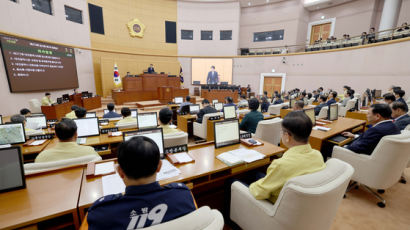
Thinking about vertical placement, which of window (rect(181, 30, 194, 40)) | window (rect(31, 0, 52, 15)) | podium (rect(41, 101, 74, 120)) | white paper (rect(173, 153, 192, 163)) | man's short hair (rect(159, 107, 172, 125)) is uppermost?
window (rect(181, 30, 194, 40))

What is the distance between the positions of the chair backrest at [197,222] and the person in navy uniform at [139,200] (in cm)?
17

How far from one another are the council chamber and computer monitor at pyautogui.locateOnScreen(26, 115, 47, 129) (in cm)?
3

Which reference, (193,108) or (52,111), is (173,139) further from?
(52,111)

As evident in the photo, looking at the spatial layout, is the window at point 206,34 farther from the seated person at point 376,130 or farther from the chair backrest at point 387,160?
the chair backrest at point 387,160

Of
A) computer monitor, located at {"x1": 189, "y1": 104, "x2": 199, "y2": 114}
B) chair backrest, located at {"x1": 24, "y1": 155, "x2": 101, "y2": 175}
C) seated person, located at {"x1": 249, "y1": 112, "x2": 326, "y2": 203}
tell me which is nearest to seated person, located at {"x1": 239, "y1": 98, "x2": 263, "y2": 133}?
seated person, located at {"x1": 249, "y1": 112, "x2": 326, "y2": 203}

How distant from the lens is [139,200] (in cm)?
88

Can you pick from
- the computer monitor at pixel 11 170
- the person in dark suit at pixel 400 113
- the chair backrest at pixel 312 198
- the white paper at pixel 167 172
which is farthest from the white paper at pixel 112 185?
the person in dark suit at pixel 400 113

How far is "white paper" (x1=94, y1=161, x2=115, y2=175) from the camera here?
5.57ft

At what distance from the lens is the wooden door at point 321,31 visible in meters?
13.1

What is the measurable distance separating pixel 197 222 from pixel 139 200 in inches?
Result: 12.0

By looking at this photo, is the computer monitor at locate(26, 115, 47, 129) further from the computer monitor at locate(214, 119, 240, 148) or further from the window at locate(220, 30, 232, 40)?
the window at locate(220, 30, 232, 40)

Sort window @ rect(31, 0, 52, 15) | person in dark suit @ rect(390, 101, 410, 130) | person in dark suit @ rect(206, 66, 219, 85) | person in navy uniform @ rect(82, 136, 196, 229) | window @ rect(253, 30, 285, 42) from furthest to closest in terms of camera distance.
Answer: window @ rect(253, 30, 285, 42) < person in dark suit @ rect(206, 66, 219, 85) < window @ rect(31, 0, 52, 15) < person in dark suit @ rect(390, 101, 410, 130) < person in navy uniform @ rect(82, 136, 196, 229)

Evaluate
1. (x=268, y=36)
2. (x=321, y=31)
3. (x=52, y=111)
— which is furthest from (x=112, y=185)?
(x=321, y=31)

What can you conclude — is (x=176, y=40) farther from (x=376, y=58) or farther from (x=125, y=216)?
(x=125, y=216)
